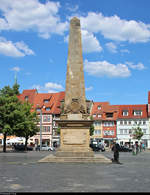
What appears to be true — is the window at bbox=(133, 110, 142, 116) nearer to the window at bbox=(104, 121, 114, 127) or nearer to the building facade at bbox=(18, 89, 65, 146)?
the window at bbox=(104, 121, 114, 127)

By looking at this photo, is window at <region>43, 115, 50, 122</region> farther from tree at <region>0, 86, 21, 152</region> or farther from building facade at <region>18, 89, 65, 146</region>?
tree at <region>0, 86, 21, 152</region>

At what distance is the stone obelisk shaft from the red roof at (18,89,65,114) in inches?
2283

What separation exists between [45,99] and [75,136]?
63.3 metres

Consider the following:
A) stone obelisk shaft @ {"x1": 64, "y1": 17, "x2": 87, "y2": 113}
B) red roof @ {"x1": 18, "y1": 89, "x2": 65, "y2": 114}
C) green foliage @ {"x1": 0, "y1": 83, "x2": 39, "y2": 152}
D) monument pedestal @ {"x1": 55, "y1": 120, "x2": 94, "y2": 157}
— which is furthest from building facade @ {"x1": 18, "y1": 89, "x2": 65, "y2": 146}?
monument pedestal @ {"x1": 55, "y1": 120, "x2": 94, "y2": 157}

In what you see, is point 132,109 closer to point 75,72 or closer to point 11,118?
point 11,118

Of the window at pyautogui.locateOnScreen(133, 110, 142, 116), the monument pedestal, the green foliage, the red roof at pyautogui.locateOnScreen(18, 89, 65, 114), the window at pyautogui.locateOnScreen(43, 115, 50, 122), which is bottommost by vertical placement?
the monument pedestal

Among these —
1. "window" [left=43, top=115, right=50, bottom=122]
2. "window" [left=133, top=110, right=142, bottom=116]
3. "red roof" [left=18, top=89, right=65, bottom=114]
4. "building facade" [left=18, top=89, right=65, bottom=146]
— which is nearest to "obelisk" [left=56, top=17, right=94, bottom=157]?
"building facade" [left=18, top=89, right=65, bottom=146]

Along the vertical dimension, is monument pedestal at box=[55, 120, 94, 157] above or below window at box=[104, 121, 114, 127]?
below

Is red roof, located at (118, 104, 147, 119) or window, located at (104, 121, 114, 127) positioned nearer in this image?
red roof, located at (118, 104, 147, 119)

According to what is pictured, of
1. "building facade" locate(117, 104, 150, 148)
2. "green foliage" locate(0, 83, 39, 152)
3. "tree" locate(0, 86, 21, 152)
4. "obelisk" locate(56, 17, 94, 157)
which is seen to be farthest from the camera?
"building facade" locate(117, 104, 150, 148)

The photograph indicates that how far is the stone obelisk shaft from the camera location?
21469 millimetres

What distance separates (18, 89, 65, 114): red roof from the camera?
8100 centimetres

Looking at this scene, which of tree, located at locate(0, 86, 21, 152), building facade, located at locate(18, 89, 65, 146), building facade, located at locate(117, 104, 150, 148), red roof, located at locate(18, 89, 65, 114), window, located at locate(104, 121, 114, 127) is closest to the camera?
tree, located at locate(0, 86, 21, 152)

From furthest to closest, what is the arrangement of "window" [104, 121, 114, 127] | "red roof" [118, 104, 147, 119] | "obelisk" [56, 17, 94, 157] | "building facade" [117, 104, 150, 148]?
"window" [104, 121, 114, 127] < "red roof" [118, 104, 147, 119] < "building facade" [117, 104, 150, 148] < "obelisk" [56, 17, 94, 157]
